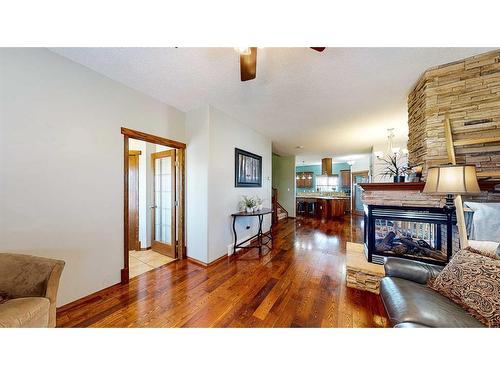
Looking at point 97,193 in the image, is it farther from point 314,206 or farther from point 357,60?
point 314,206

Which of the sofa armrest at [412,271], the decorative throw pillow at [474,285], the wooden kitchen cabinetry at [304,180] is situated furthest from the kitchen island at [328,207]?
the decorative throw pillow at [474,285]

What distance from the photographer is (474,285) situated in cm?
113

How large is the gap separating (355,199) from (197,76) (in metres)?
8.13

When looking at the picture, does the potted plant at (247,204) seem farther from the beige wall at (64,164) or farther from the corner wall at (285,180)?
the corner wall at (285,180)

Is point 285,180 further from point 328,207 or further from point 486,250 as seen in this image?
point 486,250

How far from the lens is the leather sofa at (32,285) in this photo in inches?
43.4

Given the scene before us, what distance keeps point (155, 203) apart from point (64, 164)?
1793 millimetres

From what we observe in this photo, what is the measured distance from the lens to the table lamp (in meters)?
1.43

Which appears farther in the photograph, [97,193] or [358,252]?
[358,252]

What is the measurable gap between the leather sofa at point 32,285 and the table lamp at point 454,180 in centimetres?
296

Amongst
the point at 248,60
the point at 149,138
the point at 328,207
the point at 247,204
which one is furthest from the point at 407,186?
the point at 328,207

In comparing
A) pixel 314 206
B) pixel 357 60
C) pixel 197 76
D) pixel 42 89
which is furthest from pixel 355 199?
pixel 42 89
